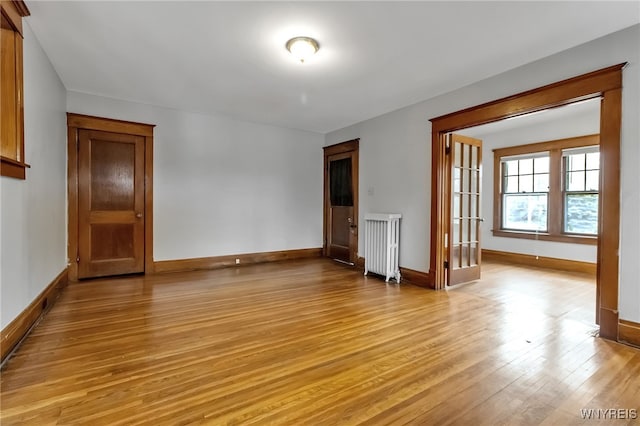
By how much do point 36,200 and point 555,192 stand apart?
767cm

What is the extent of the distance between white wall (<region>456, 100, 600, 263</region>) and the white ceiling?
2.26m

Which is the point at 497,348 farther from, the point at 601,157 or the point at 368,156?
the point at 368,156

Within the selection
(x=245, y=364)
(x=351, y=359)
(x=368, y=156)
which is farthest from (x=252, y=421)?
(x=368, y=156)

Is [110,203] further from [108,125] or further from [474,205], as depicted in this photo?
[474,205]

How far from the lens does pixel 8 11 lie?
2238mm

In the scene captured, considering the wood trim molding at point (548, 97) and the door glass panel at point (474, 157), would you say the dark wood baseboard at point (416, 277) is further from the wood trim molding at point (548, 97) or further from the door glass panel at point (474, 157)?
the wood trim molding at point (548, 97)

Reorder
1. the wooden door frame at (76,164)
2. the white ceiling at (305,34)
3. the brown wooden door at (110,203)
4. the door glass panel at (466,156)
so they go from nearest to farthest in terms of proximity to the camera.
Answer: the white ceiling at (305,34) → the wooden door frame at (76,164) → the brown wooden door at (110,203) → the door glass panel at (466,156)

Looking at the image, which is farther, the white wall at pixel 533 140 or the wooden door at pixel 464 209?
the white wall at pixel 533 140

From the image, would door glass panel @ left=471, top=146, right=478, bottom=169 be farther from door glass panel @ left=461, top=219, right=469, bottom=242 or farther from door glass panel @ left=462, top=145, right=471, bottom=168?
door glass panel @ left=461, top=219, right=469, bottom=242

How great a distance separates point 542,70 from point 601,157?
3.50 feet

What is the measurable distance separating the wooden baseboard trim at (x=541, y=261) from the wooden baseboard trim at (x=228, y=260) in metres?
3.77

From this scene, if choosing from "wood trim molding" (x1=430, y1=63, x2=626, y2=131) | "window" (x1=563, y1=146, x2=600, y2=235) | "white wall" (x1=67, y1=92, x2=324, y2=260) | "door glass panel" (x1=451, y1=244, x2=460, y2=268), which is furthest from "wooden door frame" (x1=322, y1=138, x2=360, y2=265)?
"window" (x1=563, y1=146, x2=600, y2=235)

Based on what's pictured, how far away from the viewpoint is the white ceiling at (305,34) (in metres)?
2.41

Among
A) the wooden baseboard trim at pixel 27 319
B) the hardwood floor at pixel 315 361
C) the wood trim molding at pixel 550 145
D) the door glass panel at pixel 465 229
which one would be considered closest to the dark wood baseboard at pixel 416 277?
the hardwood floor at pixel 315 361
